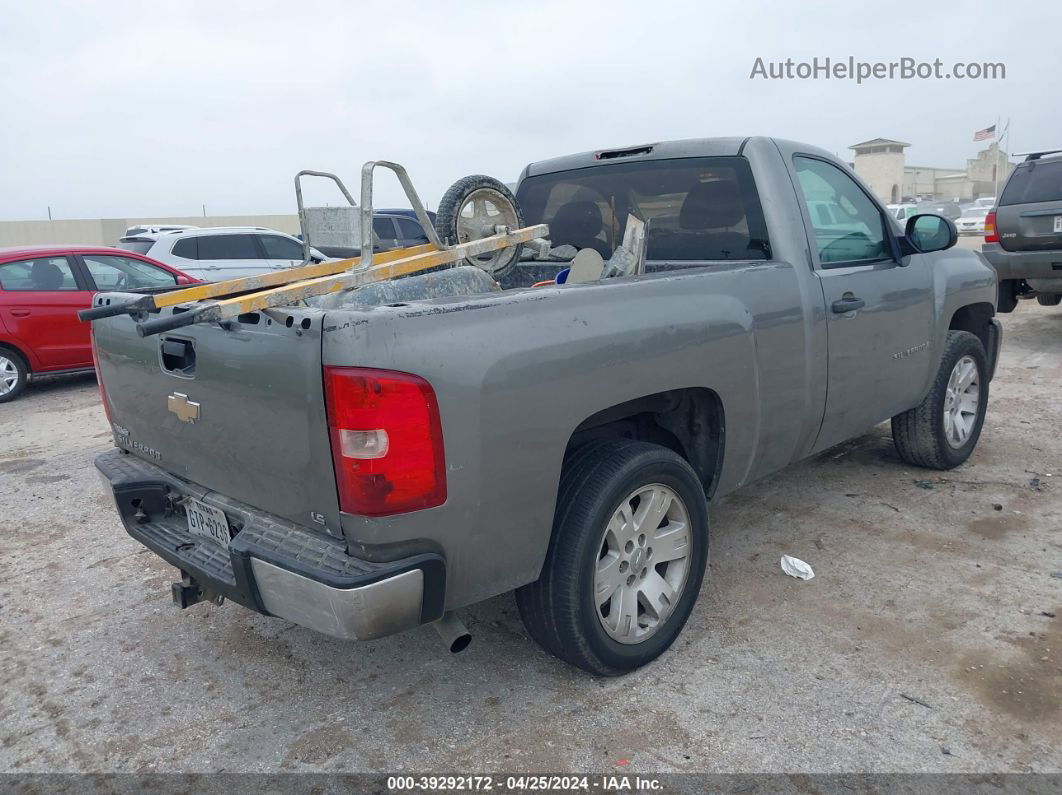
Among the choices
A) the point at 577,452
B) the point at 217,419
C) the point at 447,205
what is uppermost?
the point at 447,205

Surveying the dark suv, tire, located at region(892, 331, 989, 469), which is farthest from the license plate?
the dark suv

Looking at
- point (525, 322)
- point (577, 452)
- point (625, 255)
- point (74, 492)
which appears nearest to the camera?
point (525, 322)

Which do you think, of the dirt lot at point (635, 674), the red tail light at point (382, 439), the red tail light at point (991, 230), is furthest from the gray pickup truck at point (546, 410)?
the red tail light at point (991, 230)

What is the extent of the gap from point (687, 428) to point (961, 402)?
8.56 ft

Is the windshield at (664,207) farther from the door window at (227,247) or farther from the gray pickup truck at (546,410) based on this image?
the door window at (227,247)

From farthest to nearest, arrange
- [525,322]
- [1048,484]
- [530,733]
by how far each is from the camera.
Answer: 1. [1048,484]
2. [530,733]
3. [525,322]

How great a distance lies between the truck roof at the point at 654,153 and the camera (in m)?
3.76

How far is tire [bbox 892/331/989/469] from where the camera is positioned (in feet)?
15.5

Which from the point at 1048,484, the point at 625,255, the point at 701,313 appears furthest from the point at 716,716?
the point at 1048,484

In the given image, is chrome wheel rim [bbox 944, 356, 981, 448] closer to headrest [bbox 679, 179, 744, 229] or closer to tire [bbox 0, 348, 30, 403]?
headrest [bbox 679, 179, 744, 229]

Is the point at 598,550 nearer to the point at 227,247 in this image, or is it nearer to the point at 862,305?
the point at 862,305

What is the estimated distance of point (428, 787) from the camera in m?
2.48

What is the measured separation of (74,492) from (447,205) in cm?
317

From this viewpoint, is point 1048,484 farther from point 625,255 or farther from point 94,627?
point 94,627
